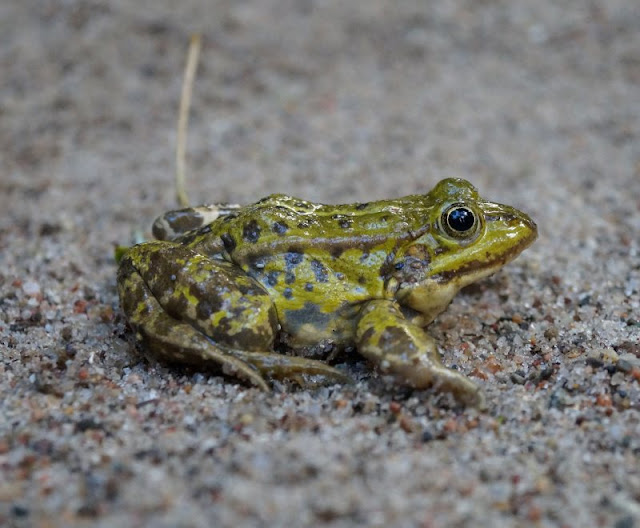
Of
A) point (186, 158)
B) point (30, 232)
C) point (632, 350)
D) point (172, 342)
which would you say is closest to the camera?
point (172, 342)

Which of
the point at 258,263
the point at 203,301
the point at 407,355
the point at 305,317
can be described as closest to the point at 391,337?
the point at 407,355

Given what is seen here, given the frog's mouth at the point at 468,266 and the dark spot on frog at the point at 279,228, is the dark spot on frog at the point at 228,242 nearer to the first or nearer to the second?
the dark spot on frog at the point at 279,228

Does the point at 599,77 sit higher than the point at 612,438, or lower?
higher

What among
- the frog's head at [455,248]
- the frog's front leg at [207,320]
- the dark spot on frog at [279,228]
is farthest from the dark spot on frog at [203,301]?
the frog's head at [455,248]

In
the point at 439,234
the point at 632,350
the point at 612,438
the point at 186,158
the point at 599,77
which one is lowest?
the point at 612,438

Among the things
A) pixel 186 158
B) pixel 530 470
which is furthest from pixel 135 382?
pixel 186 158

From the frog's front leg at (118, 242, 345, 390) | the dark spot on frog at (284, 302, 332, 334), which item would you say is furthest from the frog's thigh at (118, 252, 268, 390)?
the dark spot on frog at (284, 302, 332, 334)

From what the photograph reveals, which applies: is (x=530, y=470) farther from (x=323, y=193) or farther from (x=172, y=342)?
(x=323, y=193)
